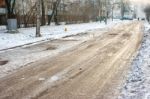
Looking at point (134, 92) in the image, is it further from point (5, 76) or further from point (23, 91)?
point (5, 76)

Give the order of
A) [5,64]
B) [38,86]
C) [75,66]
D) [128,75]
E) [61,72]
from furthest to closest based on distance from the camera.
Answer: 1. [5,64]
2. [75,66]
3. [61,72]
4. [128,75]
5. [38,86]

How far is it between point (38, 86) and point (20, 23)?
3997 cm

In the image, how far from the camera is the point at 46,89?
9.91m

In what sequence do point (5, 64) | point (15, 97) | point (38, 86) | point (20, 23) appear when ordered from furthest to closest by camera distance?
point (20, 23)
point (5, 64)
point (38, 86)
point (15, 97)

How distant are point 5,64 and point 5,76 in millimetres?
3068

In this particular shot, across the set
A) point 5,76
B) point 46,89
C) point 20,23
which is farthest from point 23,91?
point 20,23

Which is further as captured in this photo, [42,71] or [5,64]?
[5,64]

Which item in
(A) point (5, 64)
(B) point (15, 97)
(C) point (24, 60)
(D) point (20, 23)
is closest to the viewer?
(B) point (15, 97)

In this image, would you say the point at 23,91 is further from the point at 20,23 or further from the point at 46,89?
the point at 20,23

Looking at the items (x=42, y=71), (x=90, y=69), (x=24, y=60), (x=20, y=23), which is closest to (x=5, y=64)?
(x=24, y=60)

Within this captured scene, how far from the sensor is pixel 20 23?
4947 cm

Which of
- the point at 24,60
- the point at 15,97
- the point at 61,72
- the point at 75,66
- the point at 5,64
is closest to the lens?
the point at 15,97

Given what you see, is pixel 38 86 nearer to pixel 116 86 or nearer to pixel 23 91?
pixel 23 91

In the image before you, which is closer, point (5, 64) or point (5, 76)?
point (5, 76)
